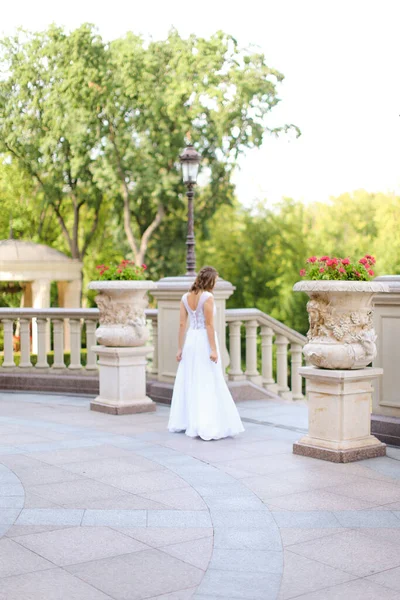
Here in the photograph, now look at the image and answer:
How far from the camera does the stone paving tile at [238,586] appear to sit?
455cm

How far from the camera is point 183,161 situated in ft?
51.3

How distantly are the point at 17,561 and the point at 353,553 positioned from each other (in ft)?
6.28

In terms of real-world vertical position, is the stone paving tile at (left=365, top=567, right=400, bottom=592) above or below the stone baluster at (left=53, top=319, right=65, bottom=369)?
below

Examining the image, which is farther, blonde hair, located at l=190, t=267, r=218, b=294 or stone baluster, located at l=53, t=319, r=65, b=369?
stone baluster, located at l=53, t=319, r=65, b=369

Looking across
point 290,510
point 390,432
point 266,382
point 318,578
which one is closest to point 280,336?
point 266,382

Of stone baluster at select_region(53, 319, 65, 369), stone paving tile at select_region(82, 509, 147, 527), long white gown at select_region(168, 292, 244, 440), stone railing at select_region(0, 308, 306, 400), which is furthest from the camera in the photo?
stone baluster at select_region(53, 319, 65, 369)

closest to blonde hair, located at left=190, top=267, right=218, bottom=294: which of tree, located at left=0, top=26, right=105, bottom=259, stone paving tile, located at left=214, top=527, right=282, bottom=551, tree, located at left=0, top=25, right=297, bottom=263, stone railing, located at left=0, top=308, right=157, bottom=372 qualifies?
stone railing, located at left=0, top=308, right=157, bottom=372

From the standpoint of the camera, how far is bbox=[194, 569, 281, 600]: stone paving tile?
4.55 m

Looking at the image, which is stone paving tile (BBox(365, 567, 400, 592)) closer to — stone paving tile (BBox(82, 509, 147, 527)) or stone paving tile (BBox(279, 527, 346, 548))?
stone paving tile (BBox(279, 527, 346, 548))

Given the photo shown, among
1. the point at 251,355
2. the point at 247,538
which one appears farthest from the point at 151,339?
the point at 247,538

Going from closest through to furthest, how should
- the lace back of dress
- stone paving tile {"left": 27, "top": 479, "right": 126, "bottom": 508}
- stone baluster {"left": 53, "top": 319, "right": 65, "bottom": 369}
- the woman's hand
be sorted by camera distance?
stone paving tile {"left": 27, "top": 479, "right": 126, "bottom": 508} < the woman's hand < the lace back of dress < stone baluster {"left": 53, "top": 319, "right": 65, "bottom": 369}

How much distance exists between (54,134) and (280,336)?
25.0m

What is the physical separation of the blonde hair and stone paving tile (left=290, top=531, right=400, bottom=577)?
14.2ft

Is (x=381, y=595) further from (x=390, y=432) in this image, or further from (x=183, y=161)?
(x=183, y=161)
